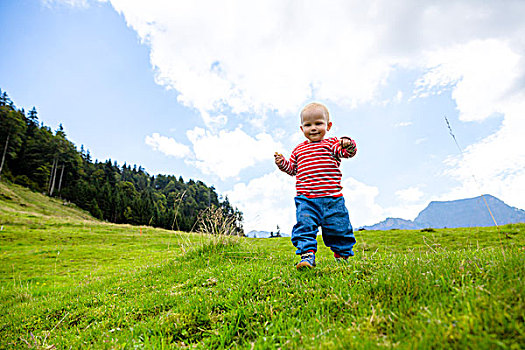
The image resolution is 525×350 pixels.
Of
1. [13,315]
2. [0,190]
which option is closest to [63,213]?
[0,190]

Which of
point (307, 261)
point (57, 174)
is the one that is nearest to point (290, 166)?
point (307, 261)

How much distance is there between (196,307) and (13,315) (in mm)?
4338

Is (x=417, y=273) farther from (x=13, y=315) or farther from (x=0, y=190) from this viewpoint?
(x=0, y=190)

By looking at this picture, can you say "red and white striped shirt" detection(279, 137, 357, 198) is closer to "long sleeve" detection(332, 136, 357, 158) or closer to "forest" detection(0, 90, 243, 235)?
"long sleeve" detection(332, 136, 357, 158)

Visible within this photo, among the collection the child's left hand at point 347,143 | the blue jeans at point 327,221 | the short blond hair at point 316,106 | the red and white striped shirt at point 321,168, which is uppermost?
the short blond hair at point 316,106

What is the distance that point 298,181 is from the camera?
5355 millimetres

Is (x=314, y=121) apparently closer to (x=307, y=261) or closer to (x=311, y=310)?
(x=307, y=261)

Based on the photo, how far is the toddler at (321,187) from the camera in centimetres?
486

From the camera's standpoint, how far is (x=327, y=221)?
16.4ft

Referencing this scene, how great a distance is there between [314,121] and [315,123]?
0.15ft

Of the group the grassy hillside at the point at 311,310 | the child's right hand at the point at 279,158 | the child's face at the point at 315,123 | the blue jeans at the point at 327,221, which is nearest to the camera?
the grassy hillside at the point at 311,310

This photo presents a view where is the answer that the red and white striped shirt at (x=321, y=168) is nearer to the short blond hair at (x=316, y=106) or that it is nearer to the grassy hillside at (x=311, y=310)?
A: the short blond hair at (x=316, y=106)

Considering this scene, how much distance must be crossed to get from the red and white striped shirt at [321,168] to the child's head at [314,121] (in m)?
0.16

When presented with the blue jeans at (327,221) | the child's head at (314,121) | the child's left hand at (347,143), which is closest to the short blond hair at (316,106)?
the child's head at (314,121)
